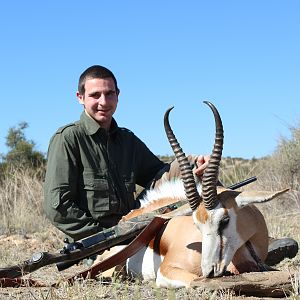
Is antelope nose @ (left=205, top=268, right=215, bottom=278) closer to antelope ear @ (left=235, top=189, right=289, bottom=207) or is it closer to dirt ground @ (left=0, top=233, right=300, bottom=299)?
dirt ground @ (left=0, top=233, right=300, bottom=299)

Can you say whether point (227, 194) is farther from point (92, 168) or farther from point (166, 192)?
point (92, 168)

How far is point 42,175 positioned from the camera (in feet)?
51.6

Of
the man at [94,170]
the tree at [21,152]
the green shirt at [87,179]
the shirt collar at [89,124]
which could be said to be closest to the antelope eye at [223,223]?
the man at [94,170]

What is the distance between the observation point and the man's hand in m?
5.97

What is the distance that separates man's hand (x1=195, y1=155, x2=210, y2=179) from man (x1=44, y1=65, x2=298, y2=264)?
4 centimetres

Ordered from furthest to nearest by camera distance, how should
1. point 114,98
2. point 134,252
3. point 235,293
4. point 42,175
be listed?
point 42,175 < point 114,98 < point 134,252 < point 235,293

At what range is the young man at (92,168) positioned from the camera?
653 centimetres

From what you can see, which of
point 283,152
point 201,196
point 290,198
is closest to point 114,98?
point 201,196

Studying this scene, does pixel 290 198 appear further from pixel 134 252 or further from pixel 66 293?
pixel 66 293

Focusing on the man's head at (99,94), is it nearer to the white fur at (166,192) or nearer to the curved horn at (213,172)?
the white fur at (166,192)

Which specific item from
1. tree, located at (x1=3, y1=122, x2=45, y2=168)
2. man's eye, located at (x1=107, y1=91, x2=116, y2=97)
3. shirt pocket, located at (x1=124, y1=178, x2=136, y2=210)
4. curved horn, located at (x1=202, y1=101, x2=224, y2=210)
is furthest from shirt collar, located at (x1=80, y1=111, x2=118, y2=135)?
tree, located at (x1=3, y1=122, x2=45, y2=168)

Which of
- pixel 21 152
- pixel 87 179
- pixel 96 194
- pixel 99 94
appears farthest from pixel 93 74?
pixel 21 152

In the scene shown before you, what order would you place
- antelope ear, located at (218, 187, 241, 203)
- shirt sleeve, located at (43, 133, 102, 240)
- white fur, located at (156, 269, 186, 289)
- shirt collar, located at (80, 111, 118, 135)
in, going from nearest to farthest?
white fur, located at (156, 269, 186, 289) < antelope ear, located at (218, 187, 241, 203) < shirt sleeve, located at (43, 133, 102, 240) < shirt collar, located at (80, 111, 118, 135)

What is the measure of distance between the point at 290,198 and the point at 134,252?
22.6ft
